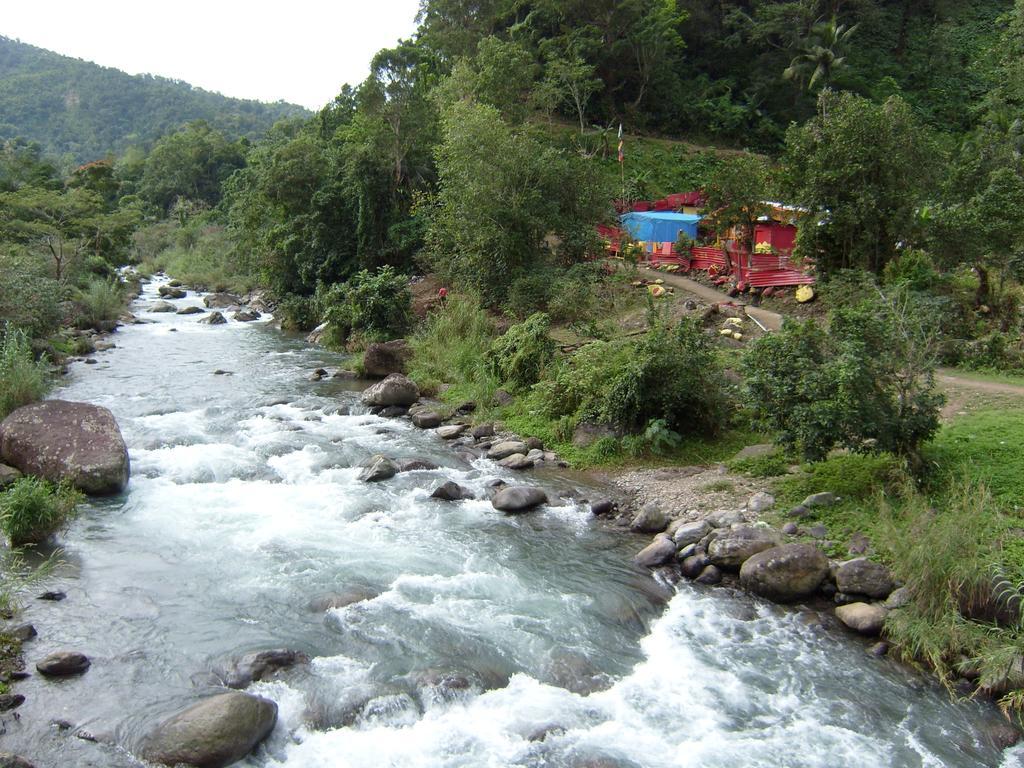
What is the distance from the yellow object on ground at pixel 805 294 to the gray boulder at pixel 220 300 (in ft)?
98.4

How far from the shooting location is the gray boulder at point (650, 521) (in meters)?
12.7

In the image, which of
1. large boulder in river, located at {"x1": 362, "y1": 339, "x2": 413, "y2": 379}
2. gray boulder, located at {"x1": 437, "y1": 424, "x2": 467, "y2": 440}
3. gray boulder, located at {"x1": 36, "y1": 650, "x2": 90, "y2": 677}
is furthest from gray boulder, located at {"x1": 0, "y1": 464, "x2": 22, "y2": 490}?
large boulder in river, located at {"x1": 362, "y1": 339, "x2": 413, "y2": 379}

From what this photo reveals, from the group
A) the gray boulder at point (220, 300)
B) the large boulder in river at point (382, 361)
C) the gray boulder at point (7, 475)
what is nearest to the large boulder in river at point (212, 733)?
the gray boulder at point (7, 475)

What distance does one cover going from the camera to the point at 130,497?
13.8m

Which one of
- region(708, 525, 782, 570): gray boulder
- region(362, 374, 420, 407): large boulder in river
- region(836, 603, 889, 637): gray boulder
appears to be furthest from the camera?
region(362, 374, 420, 407): large boulder in river

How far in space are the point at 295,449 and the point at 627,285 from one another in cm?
1374

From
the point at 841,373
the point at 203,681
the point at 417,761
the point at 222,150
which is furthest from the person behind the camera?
the point at 222,150

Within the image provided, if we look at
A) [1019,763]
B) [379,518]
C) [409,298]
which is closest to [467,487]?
[379,518]

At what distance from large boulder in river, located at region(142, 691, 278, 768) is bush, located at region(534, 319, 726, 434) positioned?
982 centimetres

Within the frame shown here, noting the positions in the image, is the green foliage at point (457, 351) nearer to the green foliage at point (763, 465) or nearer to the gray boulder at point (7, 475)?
the green foliage at point (763, 465)

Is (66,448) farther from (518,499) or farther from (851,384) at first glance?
(851,384)

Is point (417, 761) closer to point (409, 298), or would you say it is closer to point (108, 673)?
point (108, 673)

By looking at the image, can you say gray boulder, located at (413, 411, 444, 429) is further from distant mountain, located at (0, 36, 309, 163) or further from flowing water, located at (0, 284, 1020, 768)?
distant mountain, located at (0, 36, 309, 163)

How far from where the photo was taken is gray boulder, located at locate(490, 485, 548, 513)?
44.6 ft
